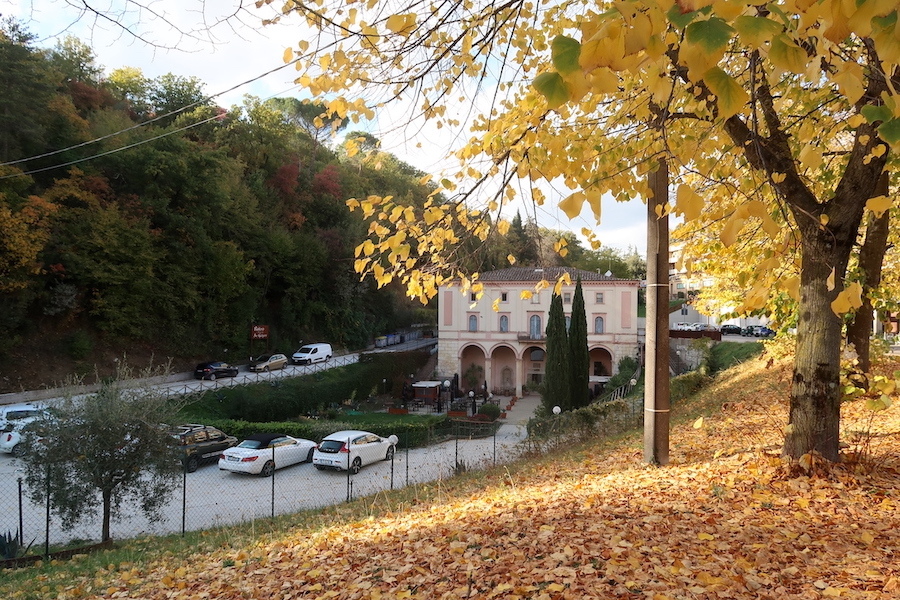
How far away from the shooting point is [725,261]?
814cm

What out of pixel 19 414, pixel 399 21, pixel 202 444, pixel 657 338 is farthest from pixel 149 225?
pixel 399 21

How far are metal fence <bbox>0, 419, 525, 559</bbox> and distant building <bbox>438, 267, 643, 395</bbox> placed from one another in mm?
17325

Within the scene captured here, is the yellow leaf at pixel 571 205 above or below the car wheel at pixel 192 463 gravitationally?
above

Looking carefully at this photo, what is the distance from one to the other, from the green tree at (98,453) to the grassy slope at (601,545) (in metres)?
2.04

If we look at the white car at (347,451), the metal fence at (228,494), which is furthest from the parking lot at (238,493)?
the white car at (347,451)

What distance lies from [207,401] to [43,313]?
8474 mm

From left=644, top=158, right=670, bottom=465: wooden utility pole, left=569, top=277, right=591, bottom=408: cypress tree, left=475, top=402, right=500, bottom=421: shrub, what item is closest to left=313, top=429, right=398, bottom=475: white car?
left=644, top=158, right=670, bottom=465: wooden utility pole

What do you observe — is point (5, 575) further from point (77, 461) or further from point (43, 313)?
point (43, 313)

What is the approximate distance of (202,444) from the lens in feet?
52.8

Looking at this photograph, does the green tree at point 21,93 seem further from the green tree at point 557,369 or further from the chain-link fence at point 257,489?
the green tree at point 557,369

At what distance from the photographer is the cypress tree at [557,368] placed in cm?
2483

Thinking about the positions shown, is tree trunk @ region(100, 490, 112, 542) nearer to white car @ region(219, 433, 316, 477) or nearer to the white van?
white car @ region(219, 433, 316, 477)

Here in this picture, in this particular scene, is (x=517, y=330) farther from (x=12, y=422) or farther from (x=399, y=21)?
(x=399, y=21)

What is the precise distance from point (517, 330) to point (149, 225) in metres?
21.7
